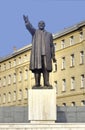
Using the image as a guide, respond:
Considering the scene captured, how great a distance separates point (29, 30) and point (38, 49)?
0.97m

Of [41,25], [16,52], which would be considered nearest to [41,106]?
[41,25]

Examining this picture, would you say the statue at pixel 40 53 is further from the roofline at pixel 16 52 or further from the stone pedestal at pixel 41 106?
the roofline at pixel 16 52

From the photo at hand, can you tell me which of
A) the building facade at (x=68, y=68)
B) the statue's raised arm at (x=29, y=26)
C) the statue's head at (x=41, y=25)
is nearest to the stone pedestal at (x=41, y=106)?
the statue's raised arm at (x=29, y=26)

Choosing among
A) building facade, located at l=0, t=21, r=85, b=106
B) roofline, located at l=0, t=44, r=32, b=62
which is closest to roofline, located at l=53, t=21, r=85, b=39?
building facade, located at l=0, t=21, r=85, b=106

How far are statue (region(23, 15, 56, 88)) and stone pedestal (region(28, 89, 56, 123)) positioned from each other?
0.62 metres

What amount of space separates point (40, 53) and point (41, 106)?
7.93 feet

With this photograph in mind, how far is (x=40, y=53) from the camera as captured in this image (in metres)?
19.3

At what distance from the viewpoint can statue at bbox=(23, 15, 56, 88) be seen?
1927cm

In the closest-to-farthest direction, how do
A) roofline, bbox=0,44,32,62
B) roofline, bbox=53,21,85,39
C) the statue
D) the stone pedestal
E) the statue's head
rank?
1. the stone pedestal
2. the statue
3. the statue's head
4. roofline, bbox=53,21,85,39
5. roofline, bbox=0,44,32,62

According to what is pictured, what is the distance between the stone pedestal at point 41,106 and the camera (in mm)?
18484

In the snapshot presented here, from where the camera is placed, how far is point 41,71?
765 inches

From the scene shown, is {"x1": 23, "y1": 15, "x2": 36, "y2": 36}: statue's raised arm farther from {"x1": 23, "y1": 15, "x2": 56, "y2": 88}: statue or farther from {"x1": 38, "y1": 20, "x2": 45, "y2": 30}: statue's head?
{"x1": 38, "y1": 20, "x2": 45, "y2": 30}: statue's head

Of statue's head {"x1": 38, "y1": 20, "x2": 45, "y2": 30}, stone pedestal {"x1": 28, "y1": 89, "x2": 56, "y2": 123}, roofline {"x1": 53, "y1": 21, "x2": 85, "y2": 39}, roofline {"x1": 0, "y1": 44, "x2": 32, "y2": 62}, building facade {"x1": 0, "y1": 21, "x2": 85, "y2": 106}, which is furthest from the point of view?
roofline {"x1": 0, "y1": 44, "x2": 32, "y2": 62}

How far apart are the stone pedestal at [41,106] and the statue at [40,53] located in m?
0.62
